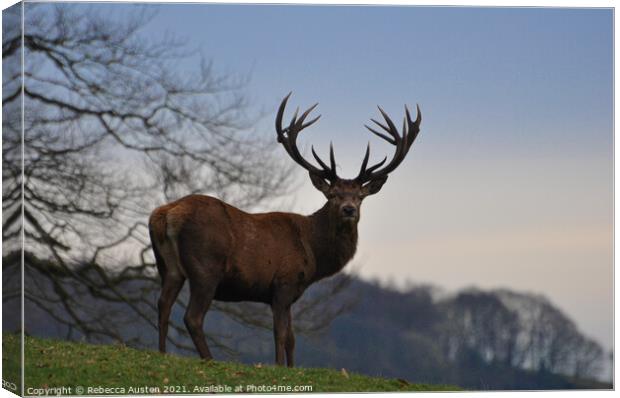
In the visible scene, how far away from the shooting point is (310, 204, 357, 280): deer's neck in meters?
17.1

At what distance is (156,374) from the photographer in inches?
610

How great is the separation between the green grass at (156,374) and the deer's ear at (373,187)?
79.5 inches

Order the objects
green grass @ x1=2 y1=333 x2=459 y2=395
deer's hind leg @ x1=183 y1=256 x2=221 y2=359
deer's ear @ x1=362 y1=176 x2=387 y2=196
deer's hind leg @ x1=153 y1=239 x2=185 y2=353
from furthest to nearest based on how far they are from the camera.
Answer: 1. deer's ear @ x1=362 y1=176 x2=387 y2=196
2. deer's hind leg @ x1=153 y1=239 x2=185 y2=353
3. deer's hind leg @ x1=183 y1=256 x2=221 y2=359
4. green grass @ x1=2 y1=333 x2=459 y2=395

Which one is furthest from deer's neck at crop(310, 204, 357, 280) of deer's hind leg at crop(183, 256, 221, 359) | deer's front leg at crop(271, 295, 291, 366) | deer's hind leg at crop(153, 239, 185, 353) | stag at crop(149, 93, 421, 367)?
deer's hind leg at crop(153, 239, 185, 353)

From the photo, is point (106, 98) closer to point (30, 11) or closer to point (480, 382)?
point (30, 11)

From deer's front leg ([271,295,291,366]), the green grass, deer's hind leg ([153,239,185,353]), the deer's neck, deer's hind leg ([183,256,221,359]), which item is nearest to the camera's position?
the green grass

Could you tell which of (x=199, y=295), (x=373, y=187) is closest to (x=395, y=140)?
(x=373, y=187)

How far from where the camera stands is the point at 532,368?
17.7 m

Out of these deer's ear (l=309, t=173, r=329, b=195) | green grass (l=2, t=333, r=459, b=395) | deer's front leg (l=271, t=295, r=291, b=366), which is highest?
deer's ear (l=309, t=173, r=329, b=195)

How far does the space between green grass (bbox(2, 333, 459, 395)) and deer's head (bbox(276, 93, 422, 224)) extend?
6.08ft

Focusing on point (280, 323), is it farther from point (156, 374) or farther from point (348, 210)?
point (156, 374)

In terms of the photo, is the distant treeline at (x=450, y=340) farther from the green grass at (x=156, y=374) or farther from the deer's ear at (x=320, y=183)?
the deer's ear at (x=320, y=183)

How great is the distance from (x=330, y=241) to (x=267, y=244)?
75cm

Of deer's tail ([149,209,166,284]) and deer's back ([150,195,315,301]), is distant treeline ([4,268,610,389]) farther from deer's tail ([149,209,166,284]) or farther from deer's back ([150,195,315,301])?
deer's tail ([149,209,166,284])
